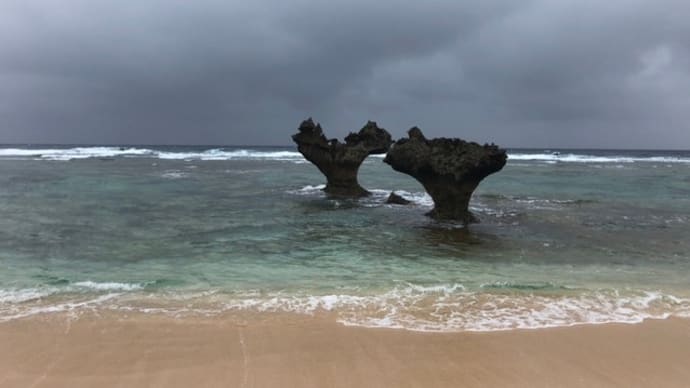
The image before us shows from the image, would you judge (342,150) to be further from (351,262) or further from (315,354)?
(315,354)

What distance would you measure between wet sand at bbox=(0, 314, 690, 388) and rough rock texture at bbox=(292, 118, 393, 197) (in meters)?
16.4

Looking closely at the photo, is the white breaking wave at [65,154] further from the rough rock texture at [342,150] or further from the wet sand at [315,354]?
the wet sand at [315,354]

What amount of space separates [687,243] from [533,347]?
28.7ft

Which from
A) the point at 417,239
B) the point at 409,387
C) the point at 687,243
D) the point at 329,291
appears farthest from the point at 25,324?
the point at 687,243

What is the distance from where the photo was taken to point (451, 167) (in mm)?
15242

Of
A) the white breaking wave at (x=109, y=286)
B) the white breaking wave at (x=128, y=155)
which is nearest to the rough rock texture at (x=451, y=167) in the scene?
the white breaking wave at (x=109, y=286)

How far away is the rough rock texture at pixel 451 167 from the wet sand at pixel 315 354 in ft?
30.3

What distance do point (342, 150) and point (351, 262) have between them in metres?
13.4

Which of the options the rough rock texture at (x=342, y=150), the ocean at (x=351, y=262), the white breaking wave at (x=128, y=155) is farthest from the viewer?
the white breaking wave at (x=128, y=155)

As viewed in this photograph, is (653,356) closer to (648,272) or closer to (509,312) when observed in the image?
(509,312)

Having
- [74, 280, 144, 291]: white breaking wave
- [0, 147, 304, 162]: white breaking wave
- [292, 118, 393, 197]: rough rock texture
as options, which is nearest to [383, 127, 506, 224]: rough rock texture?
[292, 118, 393, 197]: rough rock texture

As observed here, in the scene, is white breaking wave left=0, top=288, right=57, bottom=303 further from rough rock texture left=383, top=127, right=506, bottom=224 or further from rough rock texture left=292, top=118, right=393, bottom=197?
rough rock texture left=292, top=118, right=393, bottom=197

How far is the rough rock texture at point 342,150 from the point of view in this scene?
73.2 feet

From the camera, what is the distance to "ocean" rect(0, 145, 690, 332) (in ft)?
21.7
